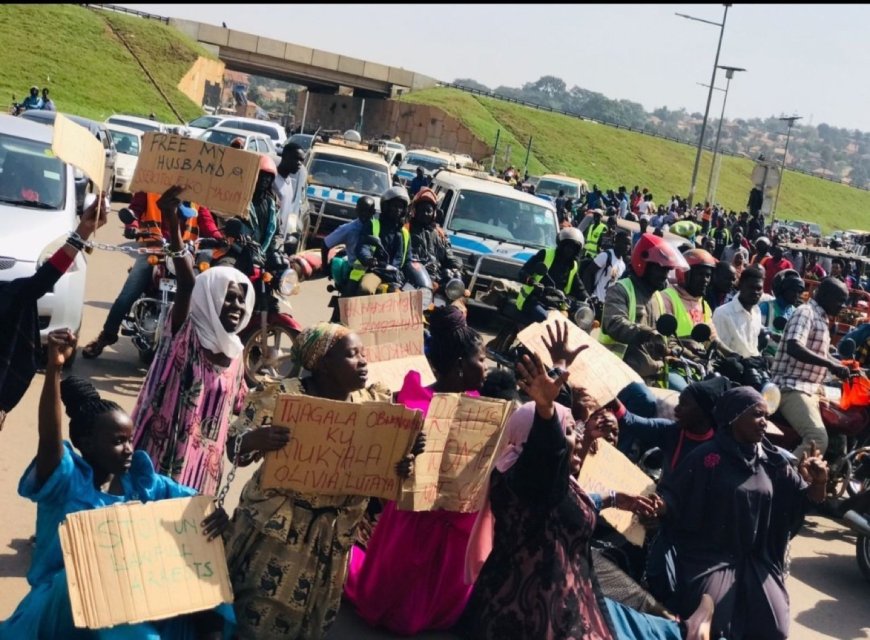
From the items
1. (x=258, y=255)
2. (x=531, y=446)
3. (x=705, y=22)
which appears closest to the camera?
(x=531, y=446)

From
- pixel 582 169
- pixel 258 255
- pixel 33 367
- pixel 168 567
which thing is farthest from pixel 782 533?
pixel 582 169

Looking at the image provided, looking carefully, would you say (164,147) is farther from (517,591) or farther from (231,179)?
(517,591)

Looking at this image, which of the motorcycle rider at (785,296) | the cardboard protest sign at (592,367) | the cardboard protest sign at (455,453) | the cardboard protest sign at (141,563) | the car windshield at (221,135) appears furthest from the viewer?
the car windshield at (221,135)

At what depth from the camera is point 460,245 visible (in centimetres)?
1565

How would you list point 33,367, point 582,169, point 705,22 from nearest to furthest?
point 33,367, point 705,22, point 582,169

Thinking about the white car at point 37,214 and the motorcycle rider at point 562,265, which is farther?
the motorcycle rider at point 562,265

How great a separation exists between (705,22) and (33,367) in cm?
4064

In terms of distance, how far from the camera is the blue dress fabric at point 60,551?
13.3 feet

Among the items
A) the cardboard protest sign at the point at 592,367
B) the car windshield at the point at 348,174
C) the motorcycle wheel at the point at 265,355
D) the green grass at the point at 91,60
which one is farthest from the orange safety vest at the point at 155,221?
the green grass at the point at 91,60

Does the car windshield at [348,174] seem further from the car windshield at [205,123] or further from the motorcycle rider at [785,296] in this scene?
the car windshield at [205,123]

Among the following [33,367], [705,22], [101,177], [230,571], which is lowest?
[230,571]

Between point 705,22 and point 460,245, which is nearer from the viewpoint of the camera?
point 460,245

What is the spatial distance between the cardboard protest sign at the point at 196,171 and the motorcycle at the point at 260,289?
289cm

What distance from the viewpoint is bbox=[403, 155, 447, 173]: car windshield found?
105 feet
